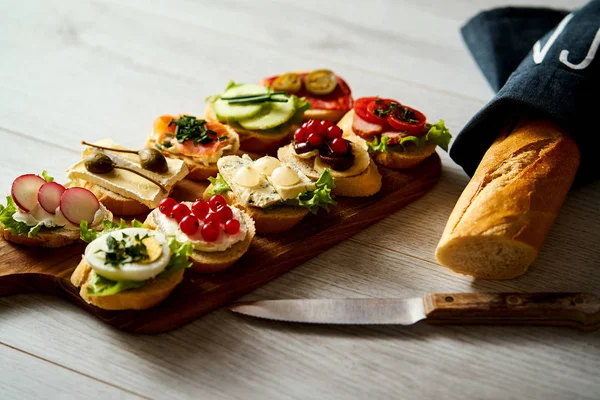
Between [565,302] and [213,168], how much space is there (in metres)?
1.90

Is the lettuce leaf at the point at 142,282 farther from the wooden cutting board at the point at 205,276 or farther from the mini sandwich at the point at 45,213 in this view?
the mini sandwich at the point at 45,213

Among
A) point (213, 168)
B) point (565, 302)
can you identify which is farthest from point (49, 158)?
point (565, 302)

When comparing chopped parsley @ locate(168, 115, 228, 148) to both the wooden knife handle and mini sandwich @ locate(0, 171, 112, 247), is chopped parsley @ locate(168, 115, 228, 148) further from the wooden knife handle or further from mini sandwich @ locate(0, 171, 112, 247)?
the wooden knife handle

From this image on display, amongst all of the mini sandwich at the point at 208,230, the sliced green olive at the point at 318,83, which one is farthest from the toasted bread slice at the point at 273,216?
the sliced green olive at the point at 318,83

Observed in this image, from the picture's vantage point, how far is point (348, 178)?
3.74m

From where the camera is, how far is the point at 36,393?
2.81 metres

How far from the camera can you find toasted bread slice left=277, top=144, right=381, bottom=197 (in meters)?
3.74

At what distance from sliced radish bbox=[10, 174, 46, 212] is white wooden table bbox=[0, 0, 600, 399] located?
1.40 ft

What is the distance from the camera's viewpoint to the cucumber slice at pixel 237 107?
4.14 meters

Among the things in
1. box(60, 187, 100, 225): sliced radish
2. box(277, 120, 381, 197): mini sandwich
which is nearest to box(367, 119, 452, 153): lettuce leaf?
box(277, 120, 381, 197): mini sandwich

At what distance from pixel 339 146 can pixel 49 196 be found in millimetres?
1463

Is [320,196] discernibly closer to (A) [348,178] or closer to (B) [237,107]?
(A) [348,178]

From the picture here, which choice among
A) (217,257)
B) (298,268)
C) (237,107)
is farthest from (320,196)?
(237,107)

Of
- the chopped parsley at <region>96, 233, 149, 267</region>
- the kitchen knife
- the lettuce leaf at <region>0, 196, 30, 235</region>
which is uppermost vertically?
the chopped parsley at <region>96, 233, 149, 267</region>
